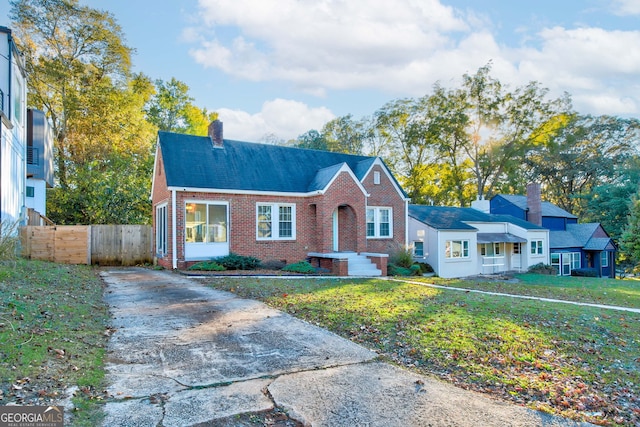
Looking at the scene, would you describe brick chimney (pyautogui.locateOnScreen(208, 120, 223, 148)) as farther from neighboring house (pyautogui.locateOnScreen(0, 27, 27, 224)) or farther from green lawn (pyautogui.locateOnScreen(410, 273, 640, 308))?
green lawn (pyautogui.locateOnScreen(410, 273, 640, 308))

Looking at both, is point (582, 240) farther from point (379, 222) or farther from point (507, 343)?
point (507, 343)

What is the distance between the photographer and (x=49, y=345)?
194 inches

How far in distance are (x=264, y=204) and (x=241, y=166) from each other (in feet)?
7.68

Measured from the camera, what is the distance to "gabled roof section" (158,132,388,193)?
56.9ft

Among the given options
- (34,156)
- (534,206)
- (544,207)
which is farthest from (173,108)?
(544,207)

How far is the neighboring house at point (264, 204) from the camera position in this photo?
17.0 m

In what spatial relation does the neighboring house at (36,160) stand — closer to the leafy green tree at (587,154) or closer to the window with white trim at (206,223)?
the window with white trim at (206,223)

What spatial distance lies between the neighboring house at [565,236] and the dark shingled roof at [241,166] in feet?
60.3

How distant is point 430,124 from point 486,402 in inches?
1540

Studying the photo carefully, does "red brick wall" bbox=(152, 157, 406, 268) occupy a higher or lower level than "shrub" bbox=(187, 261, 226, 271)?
higher

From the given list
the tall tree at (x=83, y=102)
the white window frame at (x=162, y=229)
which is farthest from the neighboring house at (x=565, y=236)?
the tall tree at (x=83, y=102)

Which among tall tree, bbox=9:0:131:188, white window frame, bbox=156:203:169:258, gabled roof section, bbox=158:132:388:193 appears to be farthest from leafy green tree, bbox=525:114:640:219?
tall tree, bbox=9:0:131:188

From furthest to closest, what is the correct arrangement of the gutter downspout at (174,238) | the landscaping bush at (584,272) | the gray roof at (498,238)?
the landscaping bush at (584,272) < the gray roof at (498,238) < the gutter downspout at (174,238)

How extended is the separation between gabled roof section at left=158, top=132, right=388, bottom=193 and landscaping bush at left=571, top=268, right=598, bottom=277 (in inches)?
979
